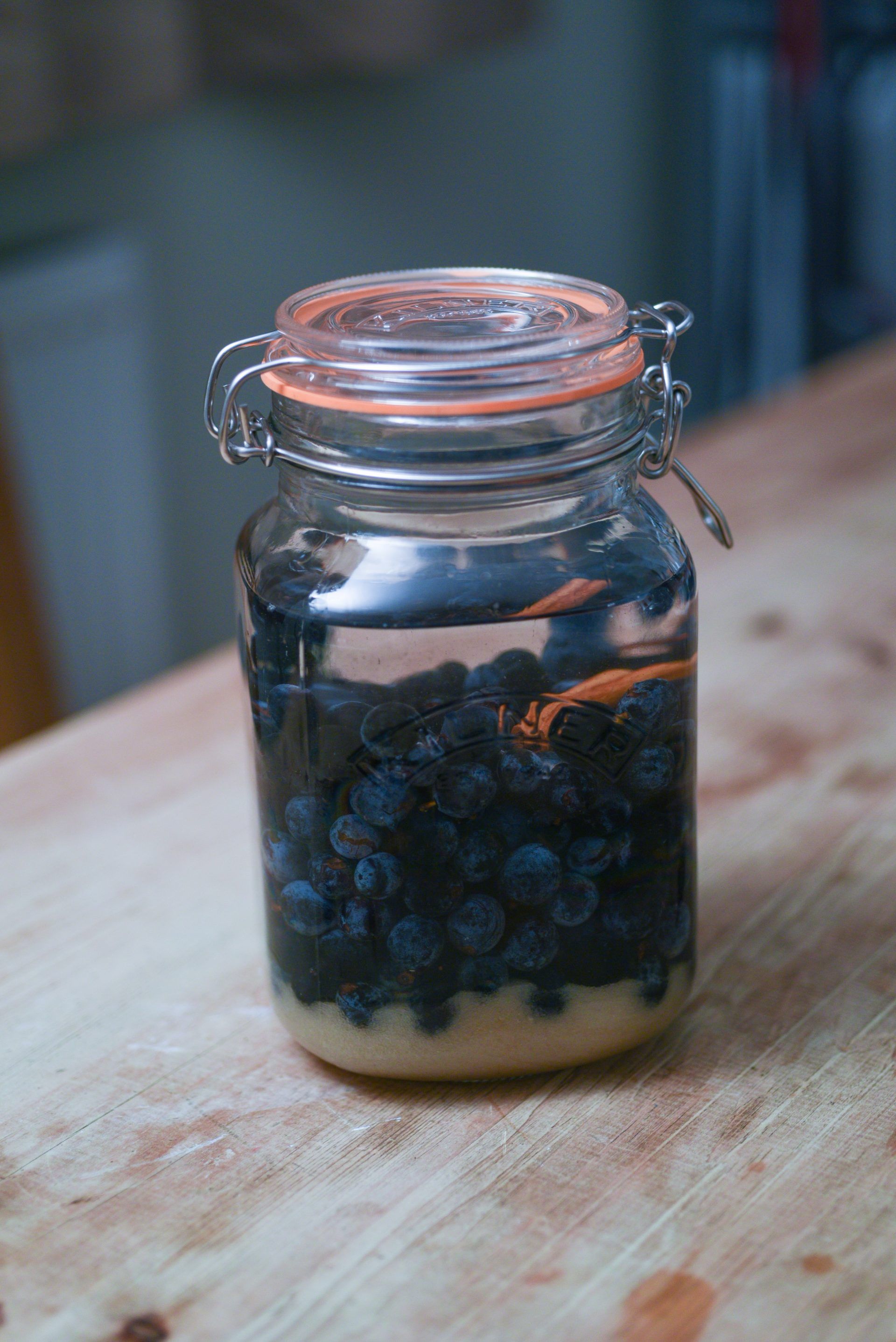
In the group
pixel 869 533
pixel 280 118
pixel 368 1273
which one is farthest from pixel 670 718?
pixel 280 118

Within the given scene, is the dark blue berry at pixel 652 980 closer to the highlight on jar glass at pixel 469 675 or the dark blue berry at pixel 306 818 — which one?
the highlight on jar glass at pixel 469 675

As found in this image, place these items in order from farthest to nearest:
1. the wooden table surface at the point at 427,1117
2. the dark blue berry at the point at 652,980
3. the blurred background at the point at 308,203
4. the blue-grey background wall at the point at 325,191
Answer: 1. the blue-grey background wall at the point at 325,191
2. the blurred background at the point at 308,203
3. the dark blue berry at the point at 652,980
4. the wooden table surface at the point at 427,1117

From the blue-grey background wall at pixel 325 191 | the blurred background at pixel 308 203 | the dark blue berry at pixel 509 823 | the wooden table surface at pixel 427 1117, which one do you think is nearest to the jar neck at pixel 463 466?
the dark blue berry at pixel 509 823

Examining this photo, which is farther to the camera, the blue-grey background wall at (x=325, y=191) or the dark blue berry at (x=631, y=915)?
the blue-grey background wall at (x=325, y=191)

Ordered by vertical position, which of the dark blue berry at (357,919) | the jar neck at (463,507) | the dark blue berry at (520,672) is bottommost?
the dark blue berry at (357,919)

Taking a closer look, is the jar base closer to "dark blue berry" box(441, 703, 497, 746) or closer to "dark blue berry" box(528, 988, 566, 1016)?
"dark blue berry" box(528, 988, 566, 1016)

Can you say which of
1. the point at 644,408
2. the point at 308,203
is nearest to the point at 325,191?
the point at 308,203

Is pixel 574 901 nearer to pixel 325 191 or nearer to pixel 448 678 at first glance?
pixel 448 678
